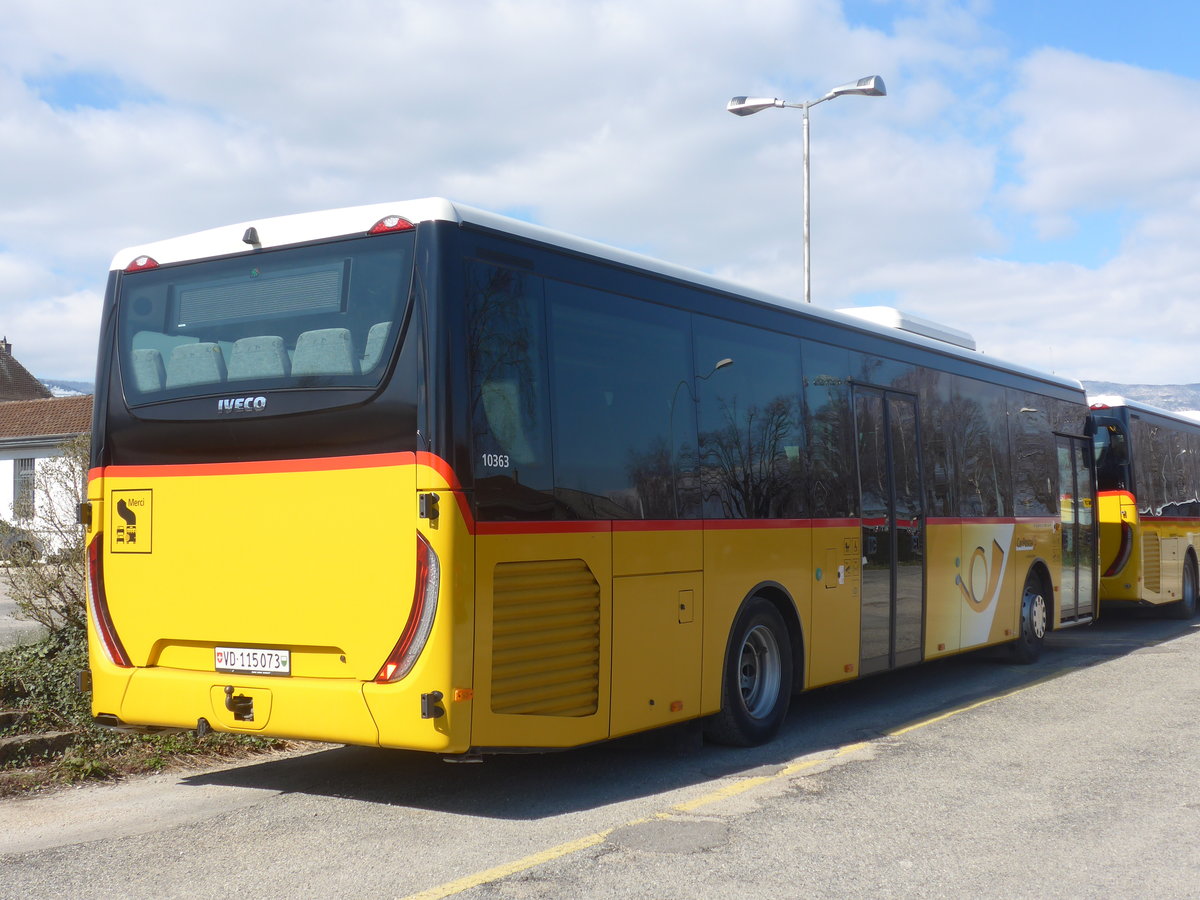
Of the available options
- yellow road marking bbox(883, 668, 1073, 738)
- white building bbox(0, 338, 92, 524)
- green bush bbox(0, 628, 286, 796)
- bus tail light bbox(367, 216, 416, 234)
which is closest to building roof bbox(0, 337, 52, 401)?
white building bbox(0, 338, 92, 524)

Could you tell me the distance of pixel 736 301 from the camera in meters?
8.54

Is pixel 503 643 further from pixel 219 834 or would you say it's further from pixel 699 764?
pixel 699 764

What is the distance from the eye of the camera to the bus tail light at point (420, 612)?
5918mm

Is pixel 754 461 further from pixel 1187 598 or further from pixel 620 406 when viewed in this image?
pixel 1187 598

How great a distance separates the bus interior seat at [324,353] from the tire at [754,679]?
129 inches

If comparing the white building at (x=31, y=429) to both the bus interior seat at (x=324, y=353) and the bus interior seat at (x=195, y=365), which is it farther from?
the bus interior seat at (x=324, y=353)

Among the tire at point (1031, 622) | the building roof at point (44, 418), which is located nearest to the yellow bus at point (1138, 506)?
the tire at point (1031, 622)

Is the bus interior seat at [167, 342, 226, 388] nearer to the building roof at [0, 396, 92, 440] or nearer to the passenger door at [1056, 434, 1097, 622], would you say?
the passenger door at [1056, 434, 1097, 622]

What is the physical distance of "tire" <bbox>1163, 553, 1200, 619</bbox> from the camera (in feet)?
63.2

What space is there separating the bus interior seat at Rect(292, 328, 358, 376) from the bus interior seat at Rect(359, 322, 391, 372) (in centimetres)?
7

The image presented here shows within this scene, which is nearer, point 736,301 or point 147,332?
point 147,332

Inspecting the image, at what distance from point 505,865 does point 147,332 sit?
3750 mm

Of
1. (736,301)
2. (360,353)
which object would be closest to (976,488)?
(736,301)

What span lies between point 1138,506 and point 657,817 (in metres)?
13.3
